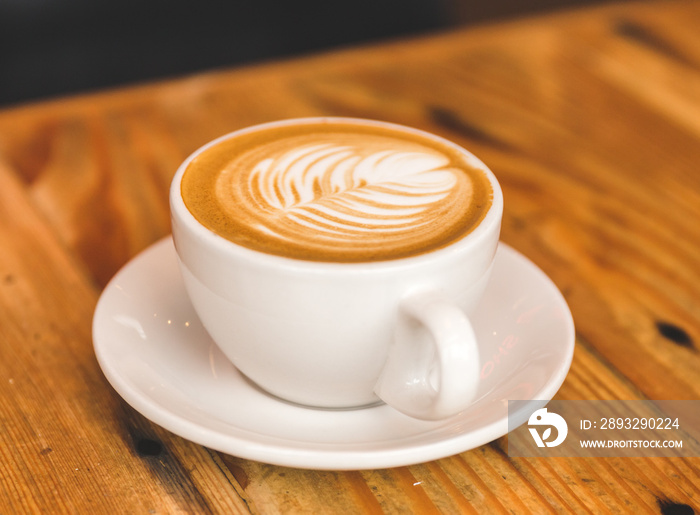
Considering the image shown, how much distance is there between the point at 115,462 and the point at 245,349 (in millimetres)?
131

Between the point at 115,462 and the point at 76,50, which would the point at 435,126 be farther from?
the point at 76,50

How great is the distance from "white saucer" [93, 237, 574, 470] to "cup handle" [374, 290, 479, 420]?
0.03 meters

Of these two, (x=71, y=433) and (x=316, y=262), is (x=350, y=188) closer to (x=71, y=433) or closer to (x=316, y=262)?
(x=316, y=262)

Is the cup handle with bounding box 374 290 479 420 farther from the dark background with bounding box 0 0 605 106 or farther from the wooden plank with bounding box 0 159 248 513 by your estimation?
the dark background with bounding box 0 0 605 106

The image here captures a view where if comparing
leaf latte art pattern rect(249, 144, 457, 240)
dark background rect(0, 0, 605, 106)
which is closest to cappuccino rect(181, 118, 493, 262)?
leaf latte art pattern rect(249, 144, 457, 240)

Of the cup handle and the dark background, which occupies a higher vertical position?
the cup handle

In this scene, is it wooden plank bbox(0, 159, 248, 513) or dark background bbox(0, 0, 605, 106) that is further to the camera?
dark background bbox(0, 0, 605, 106)

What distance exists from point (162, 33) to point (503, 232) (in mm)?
1376

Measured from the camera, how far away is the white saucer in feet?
1.69

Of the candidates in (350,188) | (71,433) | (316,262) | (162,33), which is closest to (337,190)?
(350,188)

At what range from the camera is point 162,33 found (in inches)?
76.3

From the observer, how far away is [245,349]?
1.89ft

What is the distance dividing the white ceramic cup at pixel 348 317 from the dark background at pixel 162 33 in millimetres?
1447

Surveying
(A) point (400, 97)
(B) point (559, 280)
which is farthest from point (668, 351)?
(A) point (400, 97)
